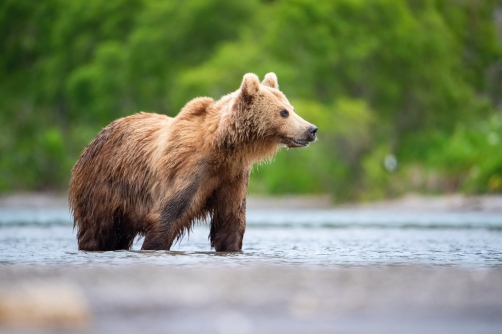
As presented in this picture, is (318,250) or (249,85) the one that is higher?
(249,85)

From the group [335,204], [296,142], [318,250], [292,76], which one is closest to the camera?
[296,142]

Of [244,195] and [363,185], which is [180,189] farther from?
[363,185]

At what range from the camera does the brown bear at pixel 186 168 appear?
327 inches

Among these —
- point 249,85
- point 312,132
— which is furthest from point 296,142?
point 249,85

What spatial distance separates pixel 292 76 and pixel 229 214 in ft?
74.4

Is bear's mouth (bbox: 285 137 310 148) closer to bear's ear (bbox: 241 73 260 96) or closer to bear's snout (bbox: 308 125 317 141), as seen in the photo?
bear's snout (bbox: 308 125 317 141)

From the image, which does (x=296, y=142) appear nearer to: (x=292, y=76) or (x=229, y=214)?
(x=229, y=214)

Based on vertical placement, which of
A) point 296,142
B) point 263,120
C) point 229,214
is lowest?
point 229,214

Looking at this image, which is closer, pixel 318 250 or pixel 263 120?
pixel 263 120

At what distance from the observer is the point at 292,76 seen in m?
30.9

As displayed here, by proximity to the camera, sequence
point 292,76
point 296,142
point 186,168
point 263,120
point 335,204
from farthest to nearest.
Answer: point 292,76 → point 335,204 → point 296,142 → point 263,120 → point 186,168

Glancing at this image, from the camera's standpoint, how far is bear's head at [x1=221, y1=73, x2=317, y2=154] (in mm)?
8383

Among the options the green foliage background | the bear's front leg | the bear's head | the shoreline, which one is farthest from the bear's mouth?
the green foliage background

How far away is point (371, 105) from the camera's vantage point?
108ft
